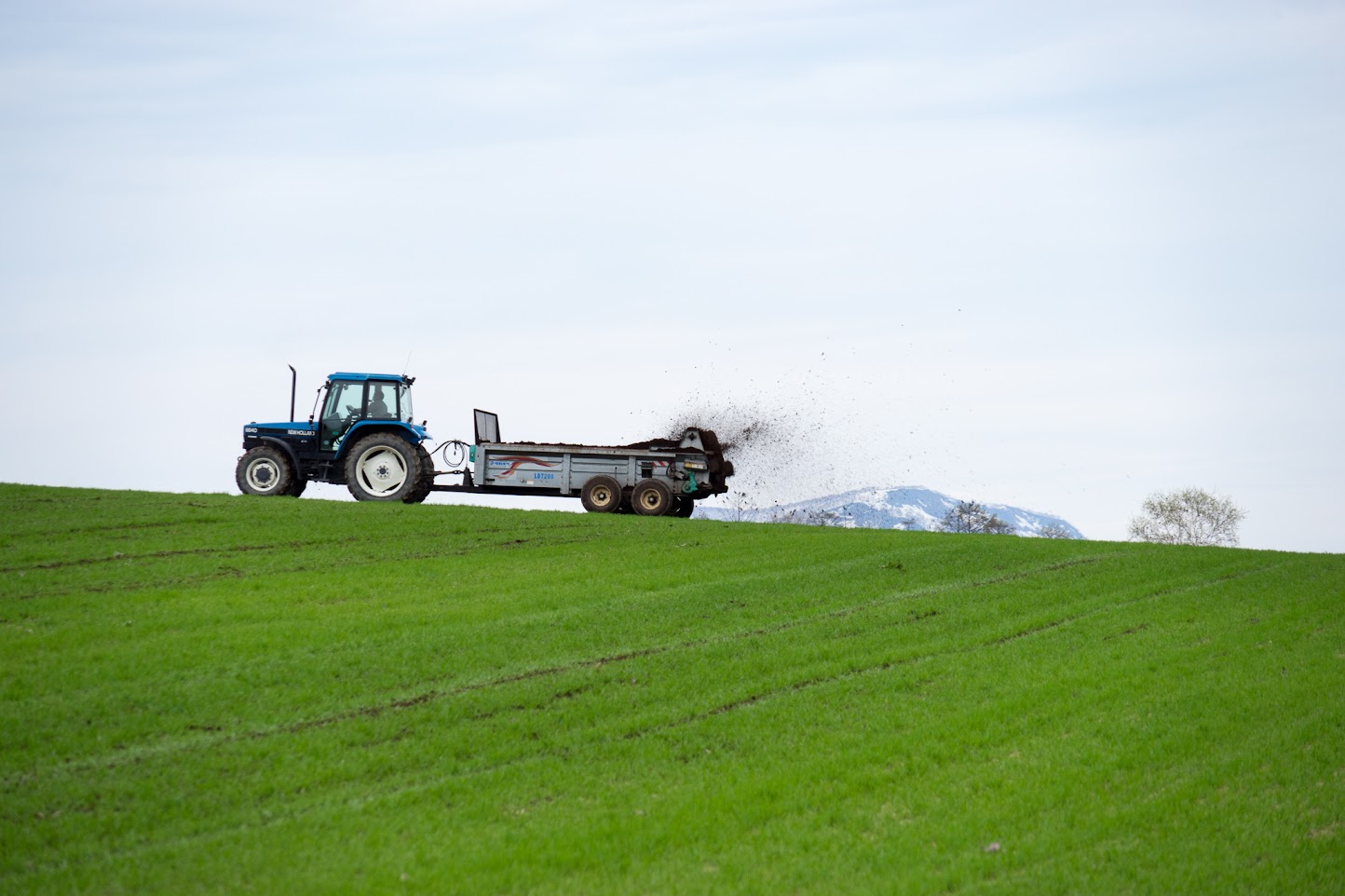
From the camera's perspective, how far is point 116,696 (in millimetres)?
11734

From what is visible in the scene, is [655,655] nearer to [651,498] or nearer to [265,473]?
[651,498]

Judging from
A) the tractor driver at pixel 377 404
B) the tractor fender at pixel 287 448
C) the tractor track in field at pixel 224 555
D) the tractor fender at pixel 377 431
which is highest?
the tractor driver at pixel 377 404

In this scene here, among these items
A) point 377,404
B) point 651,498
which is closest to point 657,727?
point 651,498

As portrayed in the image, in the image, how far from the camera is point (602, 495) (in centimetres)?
2797

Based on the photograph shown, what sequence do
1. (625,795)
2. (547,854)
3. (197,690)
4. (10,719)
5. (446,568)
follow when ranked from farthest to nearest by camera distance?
(446,568), (197,690), (10,719), (625,795), (547,854)

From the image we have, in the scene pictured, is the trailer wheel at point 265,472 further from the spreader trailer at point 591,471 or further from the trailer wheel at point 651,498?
the trailer wheel at point 651,498

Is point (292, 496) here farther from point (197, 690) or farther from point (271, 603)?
point (197, 690)

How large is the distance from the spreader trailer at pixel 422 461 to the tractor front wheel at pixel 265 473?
21mm

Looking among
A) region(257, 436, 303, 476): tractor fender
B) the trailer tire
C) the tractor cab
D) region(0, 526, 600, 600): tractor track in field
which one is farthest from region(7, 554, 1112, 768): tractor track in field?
region(257, 436, 303, 476): tractor fender

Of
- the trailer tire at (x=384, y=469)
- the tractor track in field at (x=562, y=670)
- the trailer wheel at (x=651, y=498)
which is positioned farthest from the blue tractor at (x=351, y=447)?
the tractor track in field at (x=562, y=670)

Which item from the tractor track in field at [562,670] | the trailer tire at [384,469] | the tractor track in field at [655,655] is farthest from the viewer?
the trailer tire at [384,469]

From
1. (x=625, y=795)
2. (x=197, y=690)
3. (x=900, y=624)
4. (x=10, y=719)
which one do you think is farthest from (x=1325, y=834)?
(x=10, y=719)

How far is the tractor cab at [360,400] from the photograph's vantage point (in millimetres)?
27000

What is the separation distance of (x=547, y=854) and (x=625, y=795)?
1.26 meters
